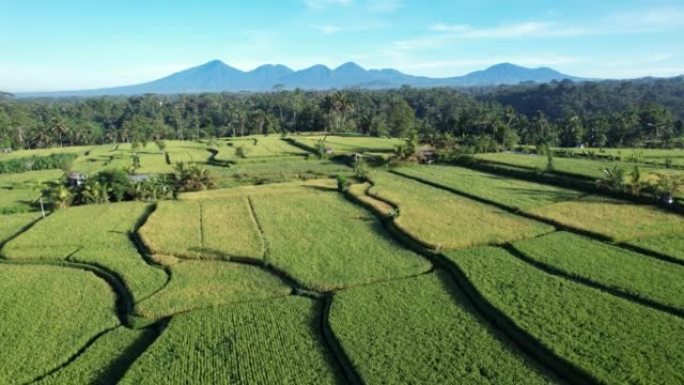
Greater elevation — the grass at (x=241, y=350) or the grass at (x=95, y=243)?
the grass at (x=241, y=350)

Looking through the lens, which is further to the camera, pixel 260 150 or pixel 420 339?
pixel 260 150

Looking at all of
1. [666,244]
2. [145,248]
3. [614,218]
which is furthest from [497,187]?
[145,248]

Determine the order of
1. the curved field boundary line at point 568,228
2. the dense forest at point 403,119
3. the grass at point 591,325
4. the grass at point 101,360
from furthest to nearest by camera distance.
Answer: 1. the dense forest at point 403,119
2. the curved field boundary line at point 568,228
3. the grass at point 101,360
4. the grass at point 591,325

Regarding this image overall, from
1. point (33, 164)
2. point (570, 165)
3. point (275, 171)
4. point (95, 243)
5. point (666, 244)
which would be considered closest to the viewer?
point (666, 244)

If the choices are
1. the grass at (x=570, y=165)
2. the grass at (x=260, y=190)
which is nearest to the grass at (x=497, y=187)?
the grass at (x=570, y=165)

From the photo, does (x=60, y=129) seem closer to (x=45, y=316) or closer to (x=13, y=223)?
(x=13, y=223)

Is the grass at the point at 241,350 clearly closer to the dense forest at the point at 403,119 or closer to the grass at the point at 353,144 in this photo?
the grass at the point at 353,144

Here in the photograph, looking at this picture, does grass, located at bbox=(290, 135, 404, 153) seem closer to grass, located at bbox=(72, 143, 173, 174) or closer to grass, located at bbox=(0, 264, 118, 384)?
grass, located at bbox=(72, 143, 173, 174)

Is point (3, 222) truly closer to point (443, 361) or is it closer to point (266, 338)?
point (266, 338)
